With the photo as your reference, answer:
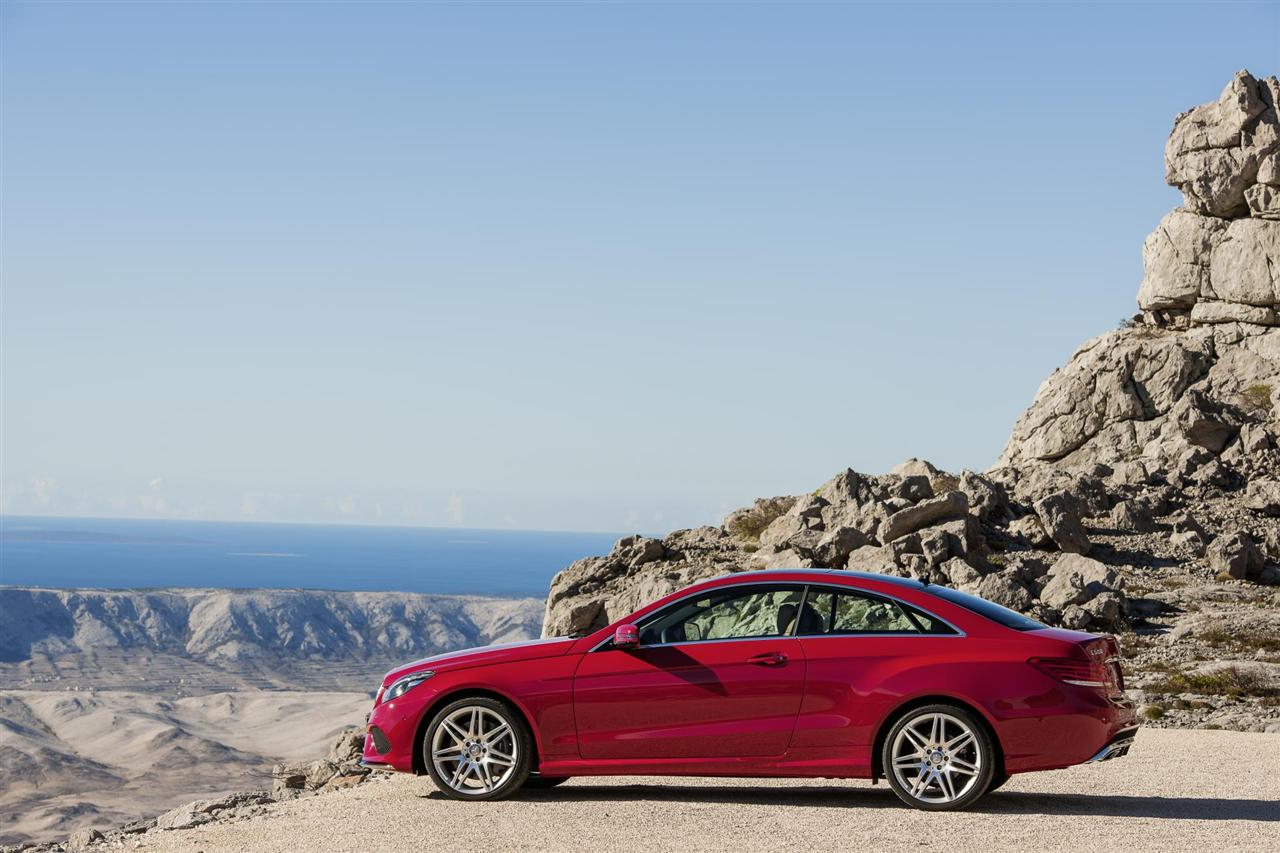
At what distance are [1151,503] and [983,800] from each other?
24504mm

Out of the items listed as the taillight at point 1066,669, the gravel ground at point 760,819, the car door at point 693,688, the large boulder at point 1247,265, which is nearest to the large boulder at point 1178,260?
the large boulder at point 1247,265

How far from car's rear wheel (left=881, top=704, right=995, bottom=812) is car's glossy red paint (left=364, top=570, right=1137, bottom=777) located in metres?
0.11

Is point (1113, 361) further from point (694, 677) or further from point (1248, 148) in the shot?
point (694, 677)

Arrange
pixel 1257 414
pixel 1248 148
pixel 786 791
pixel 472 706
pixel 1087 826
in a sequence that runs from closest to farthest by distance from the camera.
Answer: pixel 1087 826 → pixel 472 706 → pixel 786 791 → pixel 1257 414 → pixel 1248 148

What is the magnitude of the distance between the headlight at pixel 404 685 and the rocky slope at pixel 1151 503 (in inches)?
469

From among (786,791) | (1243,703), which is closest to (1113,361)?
(1243,703)

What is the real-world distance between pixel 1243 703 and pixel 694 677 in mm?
12945

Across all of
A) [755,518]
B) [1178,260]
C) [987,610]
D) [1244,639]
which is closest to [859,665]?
[987,610]

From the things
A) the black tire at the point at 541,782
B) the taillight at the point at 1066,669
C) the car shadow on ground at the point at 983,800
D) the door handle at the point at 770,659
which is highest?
the door handle at the point at 770,659

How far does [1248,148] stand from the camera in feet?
146

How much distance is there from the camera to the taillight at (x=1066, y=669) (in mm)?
10055

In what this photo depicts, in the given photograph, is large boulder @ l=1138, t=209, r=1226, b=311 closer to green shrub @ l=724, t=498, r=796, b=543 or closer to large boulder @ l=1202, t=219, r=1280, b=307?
large boulder @ l=1202, t=219, r=1280, b=307

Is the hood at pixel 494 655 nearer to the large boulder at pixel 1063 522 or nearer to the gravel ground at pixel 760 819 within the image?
the gravel ground at pixel 760 819

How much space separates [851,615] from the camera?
10.5 meters
